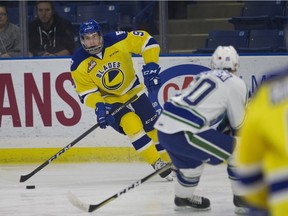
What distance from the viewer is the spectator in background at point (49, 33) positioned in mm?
7543

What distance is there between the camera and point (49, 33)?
761 cm

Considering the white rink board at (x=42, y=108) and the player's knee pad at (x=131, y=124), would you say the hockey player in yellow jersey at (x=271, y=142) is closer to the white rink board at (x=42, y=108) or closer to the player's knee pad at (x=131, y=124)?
the player's knee pad at (x=131, y=124)

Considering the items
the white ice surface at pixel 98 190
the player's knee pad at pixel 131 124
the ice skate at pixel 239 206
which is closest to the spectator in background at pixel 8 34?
the white ice surface at pixel 98 190

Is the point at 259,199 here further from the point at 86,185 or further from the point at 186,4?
the point at 186,4

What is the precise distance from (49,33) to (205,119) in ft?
11.7

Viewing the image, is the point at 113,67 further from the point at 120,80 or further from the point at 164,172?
the point at 164,172

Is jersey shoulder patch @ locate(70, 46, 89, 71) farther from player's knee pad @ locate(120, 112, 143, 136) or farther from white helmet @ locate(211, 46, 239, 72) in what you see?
white helmet @ locate(211, 46, 239, 72)

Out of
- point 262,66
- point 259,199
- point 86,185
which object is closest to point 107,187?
point 86,185

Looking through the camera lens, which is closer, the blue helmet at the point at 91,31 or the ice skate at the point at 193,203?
the ice skate at the point at 193,203

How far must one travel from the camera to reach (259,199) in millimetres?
2006

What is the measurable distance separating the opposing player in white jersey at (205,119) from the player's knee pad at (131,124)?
4.57 feet

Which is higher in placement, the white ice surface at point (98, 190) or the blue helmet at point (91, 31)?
the blue helmet at point (91, 31)

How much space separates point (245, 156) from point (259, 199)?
12cm

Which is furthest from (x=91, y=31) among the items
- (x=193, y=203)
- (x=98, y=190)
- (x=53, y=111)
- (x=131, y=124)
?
(x=193, y=203)
